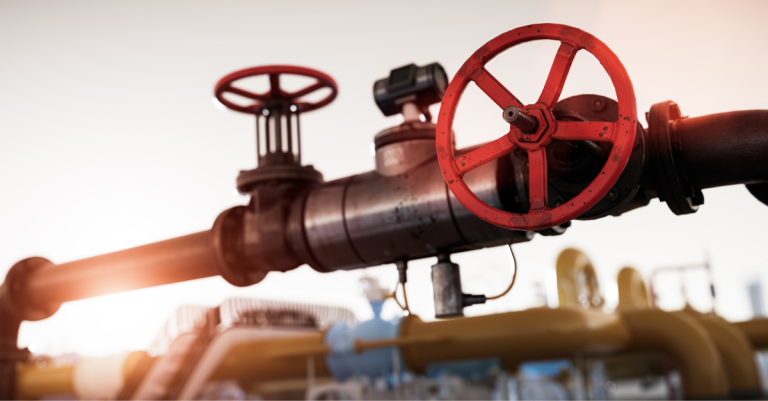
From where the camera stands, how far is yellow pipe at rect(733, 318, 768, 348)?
634 centimetres

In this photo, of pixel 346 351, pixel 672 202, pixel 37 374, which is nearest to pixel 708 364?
pixel 346 351

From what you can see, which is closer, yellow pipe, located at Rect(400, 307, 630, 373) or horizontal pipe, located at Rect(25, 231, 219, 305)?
horizontal pipe, located at Rect(25, 231, 219, 305)

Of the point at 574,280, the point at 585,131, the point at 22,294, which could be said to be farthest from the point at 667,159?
the point at 574,280

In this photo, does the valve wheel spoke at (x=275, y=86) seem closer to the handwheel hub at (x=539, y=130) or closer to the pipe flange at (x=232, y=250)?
the pipe flange at (x=232, y=250)

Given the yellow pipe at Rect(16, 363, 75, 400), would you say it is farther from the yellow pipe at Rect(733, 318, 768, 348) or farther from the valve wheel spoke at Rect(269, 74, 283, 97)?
the yellow pipe at Rect(733, 318, 768, 348)

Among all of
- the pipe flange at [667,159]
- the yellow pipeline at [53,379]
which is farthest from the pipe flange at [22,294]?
the pipe flange at [667,159]

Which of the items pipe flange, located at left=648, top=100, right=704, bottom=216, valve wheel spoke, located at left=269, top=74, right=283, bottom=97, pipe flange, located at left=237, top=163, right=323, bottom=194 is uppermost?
valve wheel spoke, located at left=269, top=74, right=283, bottom=97

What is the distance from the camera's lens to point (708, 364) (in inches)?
150

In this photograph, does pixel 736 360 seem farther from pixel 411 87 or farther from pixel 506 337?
pixel 411 87

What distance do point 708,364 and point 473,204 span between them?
3.39m

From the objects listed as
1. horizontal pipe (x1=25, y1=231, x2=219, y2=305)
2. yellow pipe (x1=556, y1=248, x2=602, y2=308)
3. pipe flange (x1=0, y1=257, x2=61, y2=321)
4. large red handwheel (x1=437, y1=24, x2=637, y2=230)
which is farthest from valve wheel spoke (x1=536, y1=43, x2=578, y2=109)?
yellow pipe (x1=556, y1=248, x2=602, y2=308)

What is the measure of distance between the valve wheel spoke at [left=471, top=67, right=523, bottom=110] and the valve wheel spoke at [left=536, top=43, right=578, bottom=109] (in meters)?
0.06

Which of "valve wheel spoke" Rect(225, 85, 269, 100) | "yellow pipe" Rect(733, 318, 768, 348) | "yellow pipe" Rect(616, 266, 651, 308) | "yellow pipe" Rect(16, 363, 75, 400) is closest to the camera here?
"valve wheel spoke" Rect(225, 85, 269, 100)

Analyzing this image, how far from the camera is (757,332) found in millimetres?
6352
